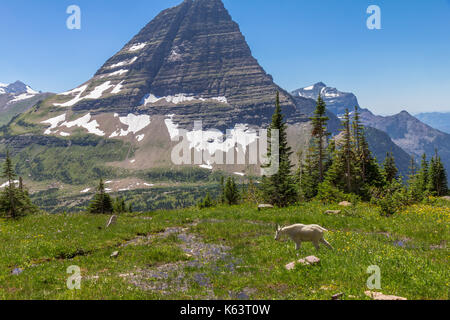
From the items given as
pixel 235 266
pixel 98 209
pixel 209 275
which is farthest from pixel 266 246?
pixel 98 209

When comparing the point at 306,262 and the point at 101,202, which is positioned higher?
the point at 306,262

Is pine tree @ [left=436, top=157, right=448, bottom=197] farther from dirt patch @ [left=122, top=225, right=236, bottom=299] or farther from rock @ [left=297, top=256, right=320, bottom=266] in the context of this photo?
rock @ [left=297, top=256, right=320, bottom=266]

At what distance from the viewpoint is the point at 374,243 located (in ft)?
47.7

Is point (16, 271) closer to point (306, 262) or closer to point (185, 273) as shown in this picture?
point (185, 273)

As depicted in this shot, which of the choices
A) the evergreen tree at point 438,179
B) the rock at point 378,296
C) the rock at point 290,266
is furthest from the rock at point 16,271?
the evergreen tree at point 438,179

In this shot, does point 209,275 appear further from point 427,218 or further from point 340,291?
point 427,218

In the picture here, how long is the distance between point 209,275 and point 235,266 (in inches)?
67.0

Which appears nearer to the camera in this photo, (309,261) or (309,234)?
(309,261)

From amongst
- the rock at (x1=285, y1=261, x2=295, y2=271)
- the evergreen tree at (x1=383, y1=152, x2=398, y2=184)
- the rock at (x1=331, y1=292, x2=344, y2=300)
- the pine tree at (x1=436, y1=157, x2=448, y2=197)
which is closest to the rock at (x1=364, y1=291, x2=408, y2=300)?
the rock at (x1=331, y1=292, x2=344, y2=300)

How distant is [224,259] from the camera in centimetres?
1448

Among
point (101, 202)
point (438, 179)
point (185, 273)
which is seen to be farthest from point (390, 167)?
point (101, 202)

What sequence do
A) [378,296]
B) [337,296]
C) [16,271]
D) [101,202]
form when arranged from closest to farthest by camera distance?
[378,296]
[337,296]
[16,271]
[101,202]

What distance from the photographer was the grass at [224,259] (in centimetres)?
964

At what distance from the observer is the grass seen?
9.64 m
